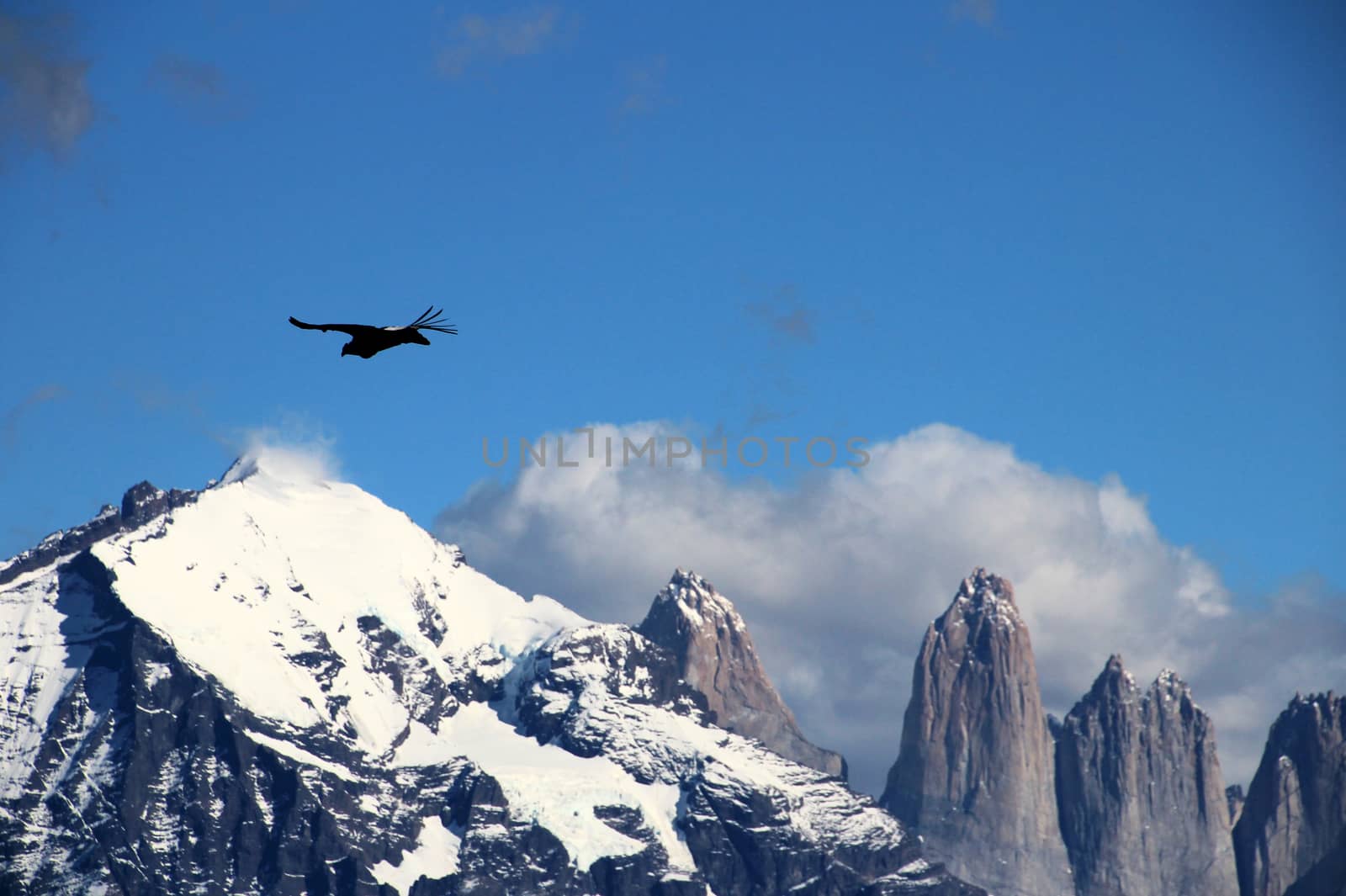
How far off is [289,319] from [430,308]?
17.7 ft

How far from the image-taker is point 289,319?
80.2 metres

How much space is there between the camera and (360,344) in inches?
3369

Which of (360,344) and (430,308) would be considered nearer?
(430,308)

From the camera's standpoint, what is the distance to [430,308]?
78.5 metres

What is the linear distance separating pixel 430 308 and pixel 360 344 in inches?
310

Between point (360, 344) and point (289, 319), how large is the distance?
5.62 m

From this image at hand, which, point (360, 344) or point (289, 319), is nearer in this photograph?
point (289, 319)
